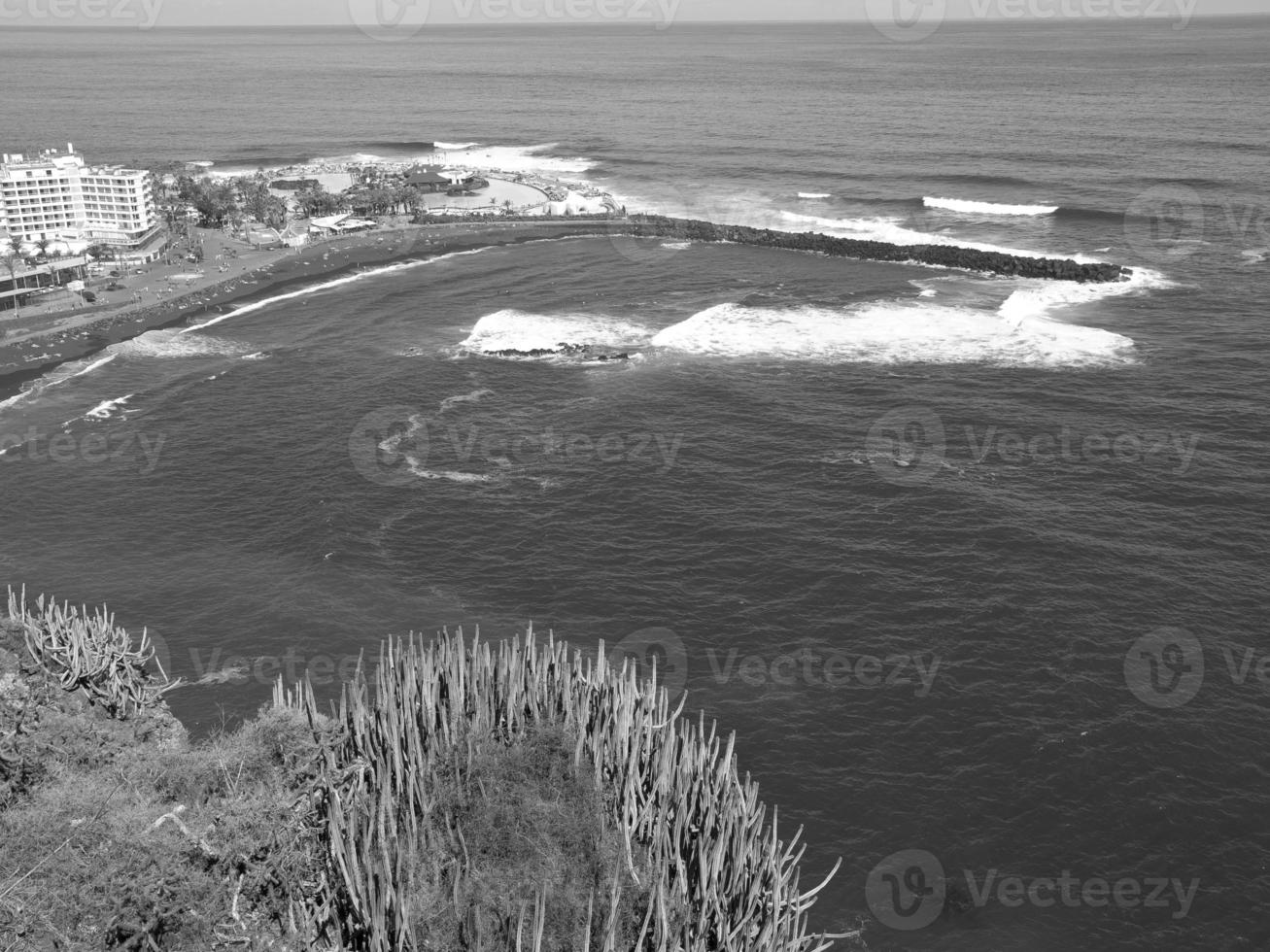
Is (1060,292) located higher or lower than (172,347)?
higher

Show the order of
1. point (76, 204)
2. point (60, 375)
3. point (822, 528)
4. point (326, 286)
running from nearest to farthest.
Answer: point (822, 528) → point (60, 375) → point (326, 286) → point (76, 204)

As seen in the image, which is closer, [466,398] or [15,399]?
[466,398]

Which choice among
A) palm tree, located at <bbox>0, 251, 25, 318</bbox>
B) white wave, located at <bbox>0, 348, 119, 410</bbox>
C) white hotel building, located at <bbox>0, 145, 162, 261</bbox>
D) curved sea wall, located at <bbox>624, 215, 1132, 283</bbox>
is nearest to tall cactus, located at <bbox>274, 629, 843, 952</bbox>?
white wave, located at <bbox>0, 348, 119, 410</bbox>

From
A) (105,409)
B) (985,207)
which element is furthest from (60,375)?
(985,207)

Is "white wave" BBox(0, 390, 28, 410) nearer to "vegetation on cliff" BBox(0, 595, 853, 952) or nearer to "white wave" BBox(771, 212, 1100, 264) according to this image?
"vegetation on cliff" BBox(0, 595, 853, 952)

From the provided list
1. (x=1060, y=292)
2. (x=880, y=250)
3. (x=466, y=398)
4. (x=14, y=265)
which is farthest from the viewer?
(x=880, y=250)

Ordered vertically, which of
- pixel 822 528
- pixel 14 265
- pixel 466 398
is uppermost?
pixel 14 265

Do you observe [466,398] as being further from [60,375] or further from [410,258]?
[410,258]
